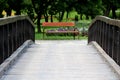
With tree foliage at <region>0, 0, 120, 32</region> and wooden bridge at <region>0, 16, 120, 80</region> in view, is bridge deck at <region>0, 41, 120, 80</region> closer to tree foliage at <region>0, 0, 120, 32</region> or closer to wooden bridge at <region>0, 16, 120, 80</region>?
wooden bridge at <region>0, 16, 120, 80</region>

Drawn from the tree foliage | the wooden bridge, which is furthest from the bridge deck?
the tree foliage

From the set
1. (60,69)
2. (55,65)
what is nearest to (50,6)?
(55,65)

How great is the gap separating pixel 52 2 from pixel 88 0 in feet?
11.2

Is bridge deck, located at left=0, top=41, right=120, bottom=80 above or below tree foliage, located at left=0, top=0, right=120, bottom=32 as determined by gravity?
below

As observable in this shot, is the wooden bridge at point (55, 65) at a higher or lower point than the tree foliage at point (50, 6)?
lower

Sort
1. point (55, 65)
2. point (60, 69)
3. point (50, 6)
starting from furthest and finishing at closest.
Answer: point (50, 6)
point (55, 65)
point (60, 69)

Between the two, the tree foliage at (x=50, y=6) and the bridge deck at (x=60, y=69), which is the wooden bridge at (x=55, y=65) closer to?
the bridge deck at (x=60, y=69)

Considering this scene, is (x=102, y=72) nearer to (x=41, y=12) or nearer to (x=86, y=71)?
(x=86, y=71)

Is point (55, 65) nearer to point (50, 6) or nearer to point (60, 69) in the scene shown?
point (60, 69)

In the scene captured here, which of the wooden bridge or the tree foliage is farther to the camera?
the tree foliage

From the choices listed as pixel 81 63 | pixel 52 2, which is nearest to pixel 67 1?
pixel 52 2

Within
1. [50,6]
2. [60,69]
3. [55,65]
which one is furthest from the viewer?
[50,6]

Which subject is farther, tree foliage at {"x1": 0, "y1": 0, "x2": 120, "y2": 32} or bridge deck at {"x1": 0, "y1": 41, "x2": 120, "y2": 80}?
tree foliage at {"x1": 0, "y1": 0, "x2": 120, "y2": 32}

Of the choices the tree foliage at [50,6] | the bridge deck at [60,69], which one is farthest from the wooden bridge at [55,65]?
the tree foliage at [50,6]
